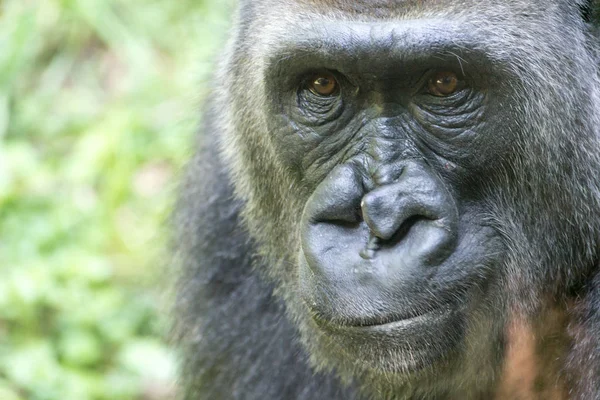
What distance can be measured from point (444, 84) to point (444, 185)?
371mm

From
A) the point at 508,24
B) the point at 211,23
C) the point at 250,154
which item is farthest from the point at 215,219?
the point at 211,23

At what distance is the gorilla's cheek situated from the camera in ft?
10.8

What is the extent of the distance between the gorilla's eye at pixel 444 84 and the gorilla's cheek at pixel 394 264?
0.97 ft

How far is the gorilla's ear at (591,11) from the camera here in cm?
354

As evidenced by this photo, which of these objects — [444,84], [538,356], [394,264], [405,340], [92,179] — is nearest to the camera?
[394,264]

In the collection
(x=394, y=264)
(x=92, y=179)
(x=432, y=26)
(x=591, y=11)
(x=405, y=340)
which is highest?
(x=92, y=179)

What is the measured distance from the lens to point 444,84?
11.5 feet

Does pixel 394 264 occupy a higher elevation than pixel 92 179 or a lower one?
lower

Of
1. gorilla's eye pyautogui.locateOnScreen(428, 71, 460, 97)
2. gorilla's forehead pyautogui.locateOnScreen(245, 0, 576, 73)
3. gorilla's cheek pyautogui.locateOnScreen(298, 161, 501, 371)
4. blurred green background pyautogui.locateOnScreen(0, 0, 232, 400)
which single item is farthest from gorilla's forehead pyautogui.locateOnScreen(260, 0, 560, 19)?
blurred green background pyautogui.locateOnScreen(0, 0, 232, 400)

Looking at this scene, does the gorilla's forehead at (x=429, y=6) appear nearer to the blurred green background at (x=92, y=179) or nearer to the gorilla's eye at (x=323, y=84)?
the gorilla's eye at (x=323, y=84)

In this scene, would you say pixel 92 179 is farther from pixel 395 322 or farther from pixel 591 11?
pixel 591 11

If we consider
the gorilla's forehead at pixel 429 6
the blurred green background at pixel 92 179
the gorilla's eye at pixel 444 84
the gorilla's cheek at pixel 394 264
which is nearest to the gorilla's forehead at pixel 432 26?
the gorilla's forehead at pixel 429 6

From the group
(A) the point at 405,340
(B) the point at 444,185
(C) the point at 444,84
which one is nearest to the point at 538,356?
(A) the point at 405,340

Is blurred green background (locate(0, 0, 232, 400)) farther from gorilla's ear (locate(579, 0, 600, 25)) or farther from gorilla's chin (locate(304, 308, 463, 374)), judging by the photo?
gorilla's chin (locate(304, 308, 463, 374))
